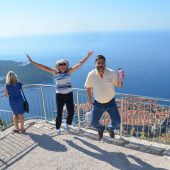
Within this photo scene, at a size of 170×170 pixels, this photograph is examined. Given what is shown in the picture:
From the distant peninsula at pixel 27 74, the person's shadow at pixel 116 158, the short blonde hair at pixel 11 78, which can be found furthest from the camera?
the distant peninsula at pixel 27 74

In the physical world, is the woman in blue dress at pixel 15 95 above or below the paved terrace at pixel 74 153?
above

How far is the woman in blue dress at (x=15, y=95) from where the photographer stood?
646 cm

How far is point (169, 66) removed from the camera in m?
116

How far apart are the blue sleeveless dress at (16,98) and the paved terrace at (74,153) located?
0.64 m

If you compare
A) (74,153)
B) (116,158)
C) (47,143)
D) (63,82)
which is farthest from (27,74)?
(116,158)

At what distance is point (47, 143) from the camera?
632cm

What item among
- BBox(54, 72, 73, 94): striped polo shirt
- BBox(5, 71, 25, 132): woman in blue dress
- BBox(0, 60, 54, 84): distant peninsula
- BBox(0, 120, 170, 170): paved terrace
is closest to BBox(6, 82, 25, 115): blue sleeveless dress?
BBox(5, 71, 25, 132): woman in blue dress

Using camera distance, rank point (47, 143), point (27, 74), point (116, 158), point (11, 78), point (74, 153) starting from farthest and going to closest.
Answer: point (27, 74) → point (11, 78) → point (47, 143) → point (74, 153) → point (116, 158)

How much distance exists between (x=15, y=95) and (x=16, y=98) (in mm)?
92

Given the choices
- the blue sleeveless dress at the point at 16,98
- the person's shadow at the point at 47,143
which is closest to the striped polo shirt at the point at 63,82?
the blue sleeveless dress at the point at 16,98

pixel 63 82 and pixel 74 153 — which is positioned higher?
pixel 63 82

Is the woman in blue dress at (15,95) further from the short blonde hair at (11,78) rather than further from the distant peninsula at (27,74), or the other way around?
the distant peninsula at (27,74)

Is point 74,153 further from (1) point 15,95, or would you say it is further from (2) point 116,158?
(1) point 15,95

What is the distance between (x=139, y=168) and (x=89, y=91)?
1.80m
